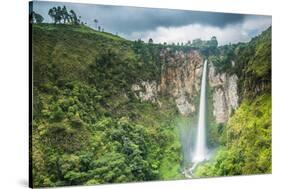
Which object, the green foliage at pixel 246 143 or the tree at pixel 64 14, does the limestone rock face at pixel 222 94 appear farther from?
the tree at pixel 64 14

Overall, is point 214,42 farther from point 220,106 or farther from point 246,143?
point 246,143

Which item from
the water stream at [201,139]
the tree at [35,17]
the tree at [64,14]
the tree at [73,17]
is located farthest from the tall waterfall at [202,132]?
the tree at [35,17]

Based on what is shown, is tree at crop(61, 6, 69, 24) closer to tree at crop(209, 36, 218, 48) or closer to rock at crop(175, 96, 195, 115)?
rock at crop(175, 96, 195, 115)

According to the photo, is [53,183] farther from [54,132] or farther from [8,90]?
[8,90]

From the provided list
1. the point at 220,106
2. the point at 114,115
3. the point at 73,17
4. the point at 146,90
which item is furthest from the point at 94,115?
the point at 220,106

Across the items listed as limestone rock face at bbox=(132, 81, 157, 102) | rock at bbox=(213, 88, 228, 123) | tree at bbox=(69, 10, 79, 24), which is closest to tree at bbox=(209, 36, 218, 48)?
rock at bbox=(213, 88, 228, 123)

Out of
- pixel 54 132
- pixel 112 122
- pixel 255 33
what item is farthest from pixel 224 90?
pixel 54 132

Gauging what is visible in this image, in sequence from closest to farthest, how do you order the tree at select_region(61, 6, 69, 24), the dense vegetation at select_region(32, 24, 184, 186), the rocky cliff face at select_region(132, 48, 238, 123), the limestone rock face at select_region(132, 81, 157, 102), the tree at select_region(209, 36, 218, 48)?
the dense vegetation at select_region(32, 24, 184, 186) < the tree at select_region(61, 6, 69, 24) < the limestone rock face at select_region(132, 81, 157, 102) < the rocky cliff face at select_region(132, 48, 238, 123) < the tree at select_region(209, 36, 218, 48)
